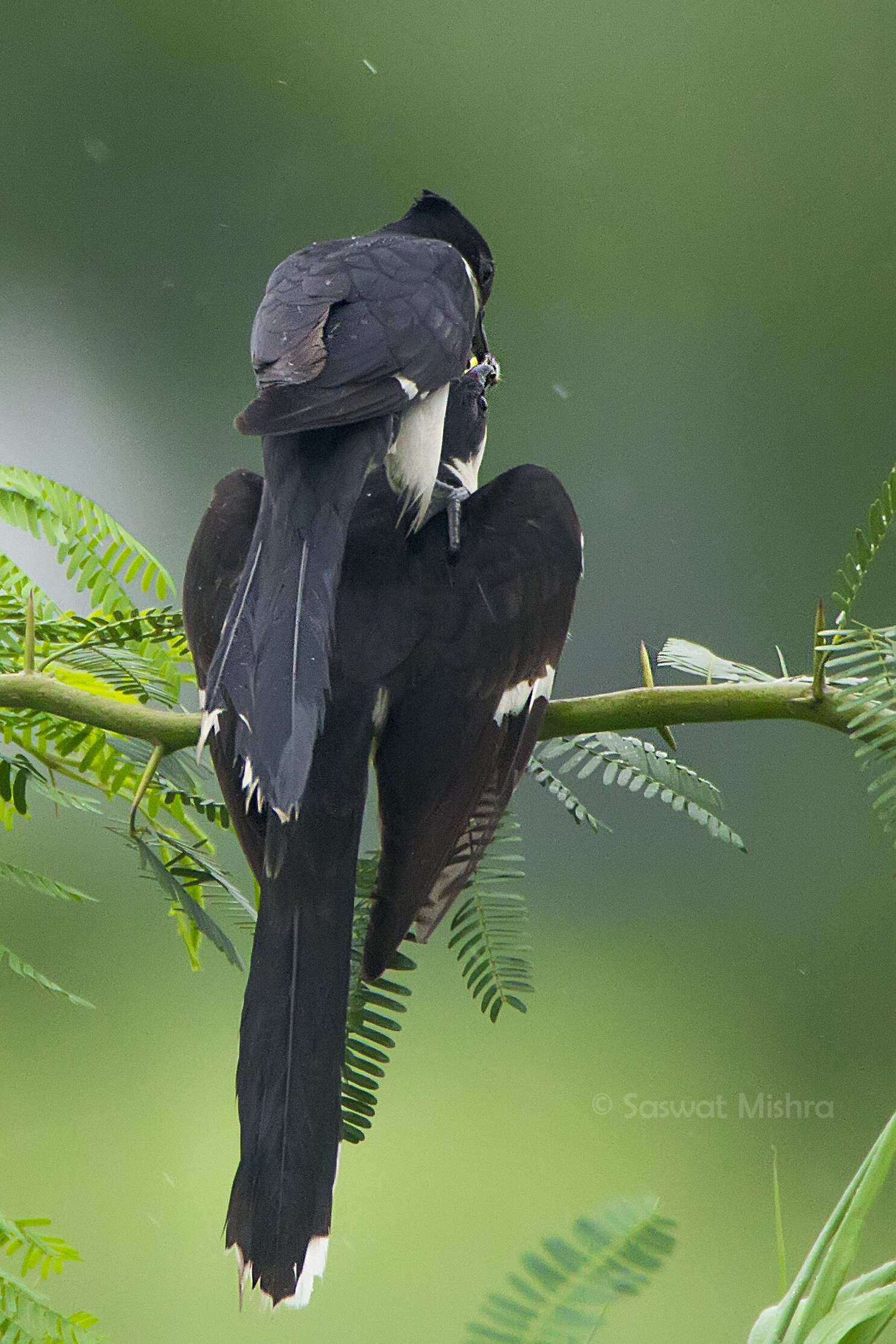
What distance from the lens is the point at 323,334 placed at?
431 millimetres

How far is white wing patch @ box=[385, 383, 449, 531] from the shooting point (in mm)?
469

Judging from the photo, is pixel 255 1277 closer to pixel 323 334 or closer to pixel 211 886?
pixel 211 886

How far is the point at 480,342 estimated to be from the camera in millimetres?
628

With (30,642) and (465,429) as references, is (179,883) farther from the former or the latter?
(465,429)

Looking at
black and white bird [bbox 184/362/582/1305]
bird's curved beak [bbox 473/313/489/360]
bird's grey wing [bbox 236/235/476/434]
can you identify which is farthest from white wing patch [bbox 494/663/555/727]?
bird's curved beak [bbox 473/313/489/360]

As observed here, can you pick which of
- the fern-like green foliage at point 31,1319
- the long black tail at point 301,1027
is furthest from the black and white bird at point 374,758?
the fern-like green foliage at point 31,1319

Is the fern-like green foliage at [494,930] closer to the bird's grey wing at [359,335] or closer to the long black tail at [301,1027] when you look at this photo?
the long black tail at [301,1027]

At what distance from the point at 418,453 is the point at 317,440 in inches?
2.5

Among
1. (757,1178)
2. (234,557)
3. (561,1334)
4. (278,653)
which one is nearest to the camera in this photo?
(561,1334)

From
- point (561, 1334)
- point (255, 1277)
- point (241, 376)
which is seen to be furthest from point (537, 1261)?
point (241, 376)

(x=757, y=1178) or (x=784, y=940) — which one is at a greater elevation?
(x=784, y=940)

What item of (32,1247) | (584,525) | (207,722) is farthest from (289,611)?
(584,525)

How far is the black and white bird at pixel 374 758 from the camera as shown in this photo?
408mm

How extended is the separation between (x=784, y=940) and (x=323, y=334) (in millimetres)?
1310
